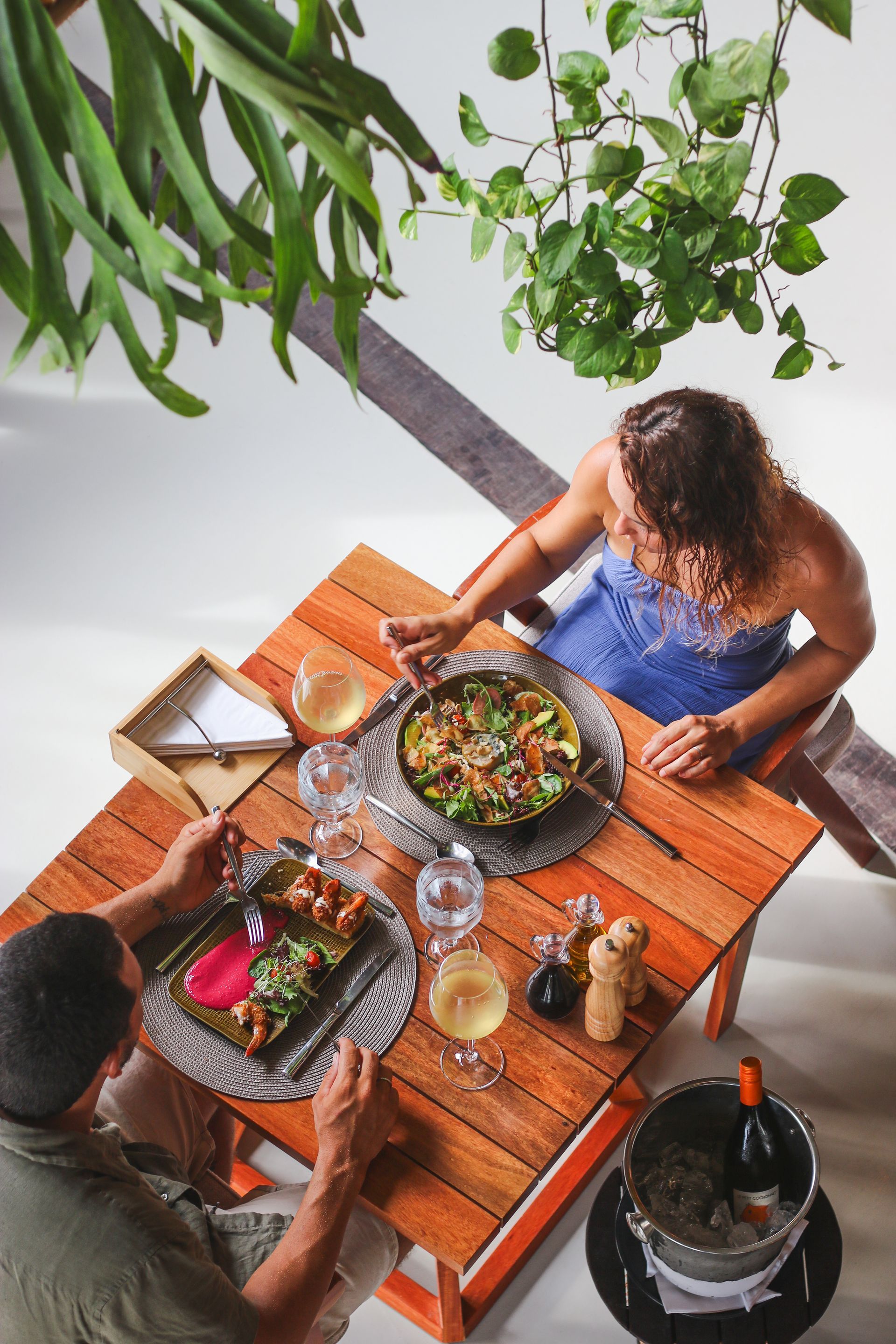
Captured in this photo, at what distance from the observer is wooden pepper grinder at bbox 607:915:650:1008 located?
1688mm

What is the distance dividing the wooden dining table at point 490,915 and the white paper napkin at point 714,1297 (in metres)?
0.34

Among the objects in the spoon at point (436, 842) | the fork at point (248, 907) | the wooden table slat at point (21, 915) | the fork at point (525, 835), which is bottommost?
the wooden table slat at point (21, 915)

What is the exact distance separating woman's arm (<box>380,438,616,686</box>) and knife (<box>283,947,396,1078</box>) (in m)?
0.50

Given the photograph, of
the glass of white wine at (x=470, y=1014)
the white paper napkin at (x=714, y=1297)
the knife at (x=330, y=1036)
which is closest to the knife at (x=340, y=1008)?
the knife at (x=330, y=1036)

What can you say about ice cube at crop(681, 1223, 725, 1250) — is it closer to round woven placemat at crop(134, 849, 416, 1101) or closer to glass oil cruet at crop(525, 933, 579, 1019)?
glass oil cruet at crop(525, 933, 579, 1019)

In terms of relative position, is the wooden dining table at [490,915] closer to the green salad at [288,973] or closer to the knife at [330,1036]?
the knife at [330,1036]

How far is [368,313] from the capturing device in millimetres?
4004

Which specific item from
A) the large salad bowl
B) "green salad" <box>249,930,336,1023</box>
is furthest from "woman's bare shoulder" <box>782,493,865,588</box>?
"green salad" <box>249,930,336,1023</box>

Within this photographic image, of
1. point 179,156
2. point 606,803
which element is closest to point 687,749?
point 606,803

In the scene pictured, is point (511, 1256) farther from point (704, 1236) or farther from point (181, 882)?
point (181, 882)

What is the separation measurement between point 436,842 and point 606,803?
0.97 feet

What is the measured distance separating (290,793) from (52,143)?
3.90 feet

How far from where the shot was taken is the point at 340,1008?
1773mm

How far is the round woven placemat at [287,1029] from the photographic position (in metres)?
1.71
